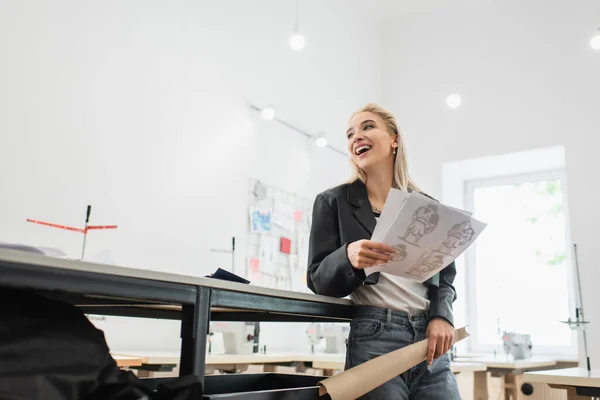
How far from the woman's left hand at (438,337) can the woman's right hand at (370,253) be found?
236 mm

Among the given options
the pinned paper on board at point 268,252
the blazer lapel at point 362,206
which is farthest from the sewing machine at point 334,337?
the blazer lapel at point 362,206

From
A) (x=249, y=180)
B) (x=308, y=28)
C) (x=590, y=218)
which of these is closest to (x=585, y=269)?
(x=590, y=218)

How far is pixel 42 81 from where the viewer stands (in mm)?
3068

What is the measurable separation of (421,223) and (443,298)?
32 centimetres

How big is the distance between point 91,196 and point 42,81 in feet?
2.13

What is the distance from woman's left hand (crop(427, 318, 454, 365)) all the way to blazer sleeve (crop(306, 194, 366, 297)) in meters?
0.21

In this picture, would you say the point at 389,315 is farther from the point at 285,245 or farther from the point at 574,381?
the point at 285,245

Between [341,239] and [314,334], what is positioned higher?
[341,239]

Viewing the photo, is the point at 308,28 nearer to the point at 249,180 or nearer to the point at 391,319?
the point at 249,180

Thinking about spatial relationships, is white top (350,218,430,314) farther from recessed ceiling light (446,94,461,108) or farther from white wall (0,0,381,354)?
recessed ceiling light (446,94,461,108)

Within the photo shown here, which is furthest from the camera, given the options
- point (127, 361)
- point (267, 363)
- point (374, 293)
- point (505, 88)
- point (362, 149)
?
point (505, 88)

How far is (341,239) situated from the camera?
1.44 meters

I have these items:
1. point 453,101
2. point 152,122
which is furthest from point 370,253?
point 453,101

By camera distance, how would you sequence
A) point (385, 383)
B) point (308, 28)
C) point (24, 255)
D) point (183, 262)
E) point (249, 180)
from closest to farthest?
point (24, 255)
point (385, 383)
point (183, 262)
point (249, 180)
point (308, 28)
